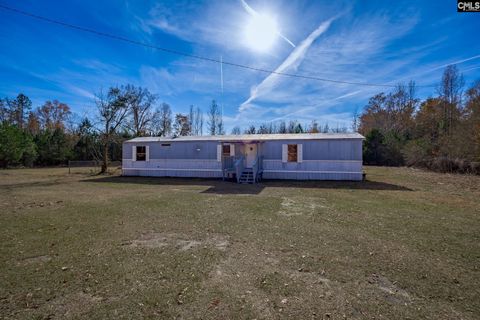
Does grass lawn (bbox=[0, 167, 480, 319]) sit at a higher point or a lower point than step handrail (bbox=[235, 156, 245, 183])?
lower

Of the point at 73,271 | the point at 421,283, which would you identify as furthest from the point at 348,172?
the point at 73,271

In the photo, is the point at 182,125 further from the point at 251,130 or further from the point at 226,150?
the point at 226,150

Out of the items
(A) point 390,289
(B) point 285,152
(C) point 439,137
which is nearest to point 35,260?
(A) point 390,289

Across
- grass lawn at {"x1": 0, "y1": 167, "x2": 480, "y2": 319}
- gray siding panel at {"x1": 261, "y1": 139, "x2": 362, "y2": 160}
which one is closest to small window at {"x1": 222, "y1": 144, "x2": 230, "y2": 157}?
gray siding panel at {"x1": 261, "y1": 139, "x2": 362, "y2": 160}

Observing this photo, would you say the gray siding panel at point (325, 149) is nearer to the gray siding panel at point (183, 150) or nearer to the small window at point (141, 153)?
the gray siding panel at point (183, 150)

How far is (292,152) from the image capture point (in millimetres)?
14789

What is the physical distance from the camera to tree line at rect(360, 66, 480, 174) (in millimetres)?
17295

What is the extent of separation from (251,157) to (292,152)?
275 cm

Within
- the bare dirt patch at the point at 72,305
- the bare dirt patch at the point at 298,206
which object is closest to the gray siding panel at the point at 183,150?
the bare dirt patch at the point at 298,206

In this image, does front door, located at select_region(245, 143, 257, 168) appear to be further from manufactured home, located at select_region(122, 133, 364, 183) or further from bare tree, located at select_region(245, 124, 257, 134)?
bare tree, located at select_region(245, 124, 257, 134)

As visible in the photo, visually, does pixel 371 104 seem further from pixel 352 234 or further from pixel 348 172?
pixel 352 234

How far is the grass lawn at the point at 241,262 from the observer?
2.72m

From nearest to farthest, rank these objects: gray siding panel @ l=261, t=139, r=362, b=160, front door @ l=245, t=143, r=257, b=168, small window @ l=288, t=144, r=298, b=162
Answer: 1. gray siding panel @ l=261, t=139, r=362, b=160
2. small window @ l=288, t=144, r=298, b=162
3. front door @ l=245, t=143, r=257, b=168

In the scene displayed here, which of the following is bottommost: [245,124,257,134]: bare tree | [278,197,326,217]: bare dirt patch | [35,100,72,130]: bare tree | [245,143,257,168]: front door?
[278,197,326,217]: bare dirt patch
